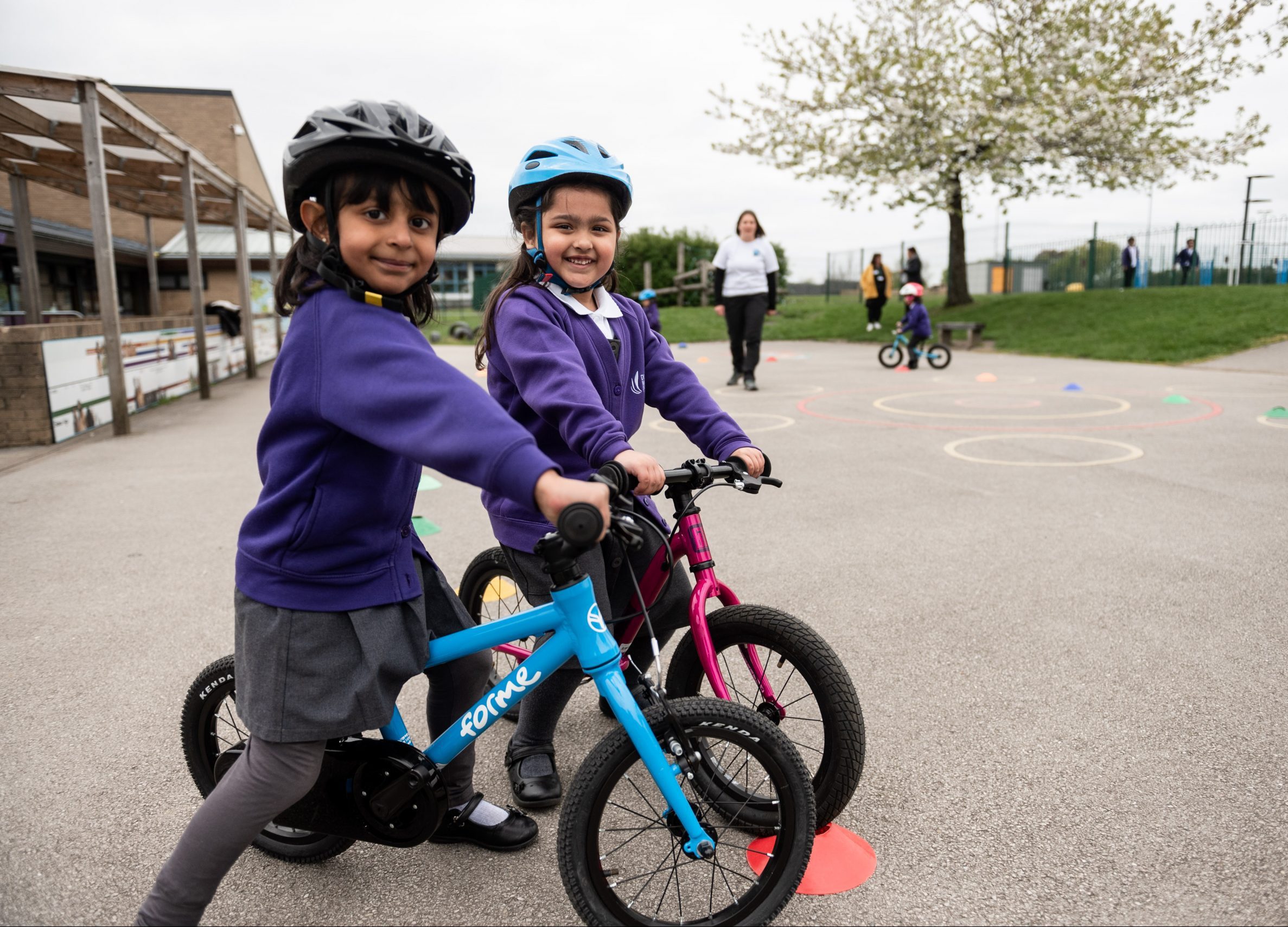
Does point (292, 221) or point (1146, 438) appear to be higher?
point (292, 221)

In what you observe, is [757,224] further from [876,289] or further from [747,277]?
[876,289]

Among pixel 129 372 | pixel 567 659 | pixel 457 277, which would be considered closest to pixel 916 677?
pixel 567 659

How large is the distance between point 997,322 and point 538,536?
21022 millimetres

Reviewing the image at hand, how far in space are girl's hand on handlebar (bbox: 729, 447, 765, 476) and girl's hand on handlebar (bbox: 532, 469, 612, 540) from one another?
0.79m

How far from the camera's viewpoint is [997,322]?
21.4m

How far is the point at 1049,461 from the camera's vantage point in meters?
6.97

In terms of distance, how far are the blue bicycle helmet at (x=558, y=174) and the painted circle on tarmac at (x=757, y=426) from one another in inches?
238

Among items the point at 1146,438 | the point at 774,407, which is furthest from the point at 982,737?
the point at 774,407

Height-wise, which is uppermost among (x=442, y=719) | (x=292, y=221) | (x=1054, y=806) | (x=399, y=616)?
(x=292, y=221)

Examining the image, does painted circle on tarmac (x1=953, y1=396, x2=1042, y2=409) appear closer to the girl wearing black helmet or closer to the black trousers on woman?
the black trousers on woman

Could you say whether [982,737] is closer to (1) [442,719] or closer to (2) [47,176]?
(1) [442,719]

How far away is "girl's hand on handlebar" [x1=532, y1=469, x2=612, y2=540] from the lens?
1539 millimetres

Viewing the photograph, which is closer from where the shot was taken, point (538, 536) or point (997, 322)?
point (538, 536)

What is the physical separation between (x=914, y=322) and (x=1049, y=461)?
836 centimetres
